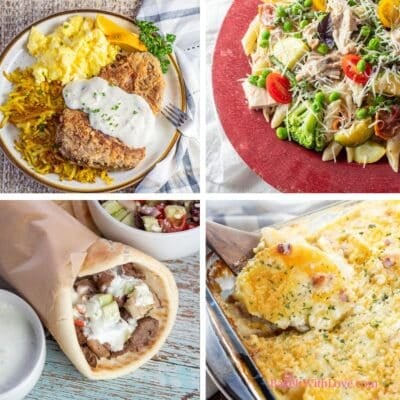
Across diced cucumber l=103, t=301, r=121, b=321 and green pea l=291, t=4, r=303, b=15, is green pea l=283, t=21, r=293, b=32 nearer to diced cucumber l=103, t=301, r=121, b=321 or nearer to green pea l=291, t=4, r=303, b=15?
green pea l=291, t=4, r=303, b=15

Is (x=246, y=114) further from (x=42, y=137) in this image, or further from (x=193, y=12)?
(x=42, y=137)

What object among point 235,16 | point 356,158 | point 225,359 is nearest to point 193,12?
point 235,16

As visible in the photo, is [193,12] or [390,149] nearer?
[390,149]

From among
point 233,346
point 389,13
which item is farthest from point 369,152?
point 233,346

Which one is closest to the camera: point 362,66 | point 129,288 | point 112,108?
point 362,66

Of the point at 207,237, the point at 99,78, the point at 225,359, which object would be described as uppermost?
the point at 99,78

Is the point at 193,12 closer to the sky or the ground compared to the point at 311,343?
closer to the sky

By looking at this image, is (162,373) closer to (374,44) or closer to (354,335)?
(354,335)

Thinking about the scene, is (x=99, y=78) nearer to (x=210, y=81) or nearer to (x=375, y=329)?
(x=210, y=81)
